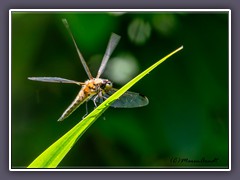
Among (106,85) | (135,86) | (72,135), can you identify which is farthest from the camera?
(135,86)

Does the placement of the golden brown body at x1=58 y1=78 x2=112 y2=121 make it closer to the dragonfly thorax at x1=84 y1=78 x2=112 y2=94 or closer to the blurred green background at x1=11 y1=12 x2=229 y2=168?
the dragonfly thorax at x1=84 y1=78 x2=112 y2=94

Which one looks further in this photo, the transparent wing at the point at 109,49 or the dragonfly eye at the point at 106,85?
the transparent wing at the point at 109,49

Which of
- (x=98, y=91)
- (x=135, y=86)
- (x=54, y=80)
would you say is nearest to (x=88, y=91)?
(x=98, y=91)

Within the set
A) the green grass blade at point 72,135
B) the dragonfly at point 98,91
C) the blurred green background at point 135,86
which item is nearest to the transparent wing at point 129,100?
the dragonfly at point 98,91

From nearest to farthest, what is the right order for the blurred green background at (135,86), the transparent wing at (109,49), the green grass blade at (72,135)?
the green grass blade at (72,135) < the transparent wing at (109,49) < the blurred green background at (135,86)

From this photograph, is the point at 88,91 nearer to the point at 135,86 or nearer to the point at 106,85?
the point at 106,85

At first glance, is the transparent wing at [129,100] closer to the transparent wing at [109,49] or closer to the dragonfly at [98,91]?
the dragonfly at [98,91]

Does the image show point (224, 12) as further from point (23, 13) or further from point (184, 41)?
point (23, 13)

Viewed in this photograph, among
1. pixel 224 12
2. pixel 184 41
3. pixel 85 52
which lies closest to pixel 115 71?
pixel 85 52
